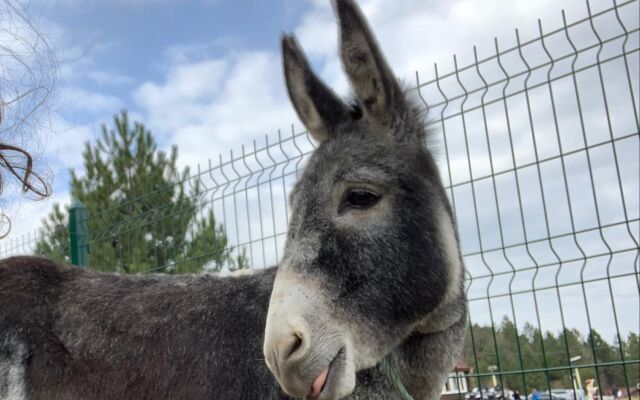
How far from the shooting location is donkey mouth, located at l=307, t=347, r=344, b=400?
2797 millimetres

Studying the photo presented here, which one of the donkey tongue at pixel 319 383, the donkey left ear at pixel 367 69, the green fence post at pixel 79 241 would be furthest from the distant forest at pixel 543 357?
the green fence post at pixel 79 241

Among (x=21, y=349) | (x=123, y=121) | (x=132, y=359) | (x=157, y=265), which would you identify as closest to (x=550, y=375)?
(x=132, y=359)

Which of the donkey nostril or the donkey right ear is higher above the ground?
the donkey right ear

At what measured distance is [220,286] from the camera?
12.9ft

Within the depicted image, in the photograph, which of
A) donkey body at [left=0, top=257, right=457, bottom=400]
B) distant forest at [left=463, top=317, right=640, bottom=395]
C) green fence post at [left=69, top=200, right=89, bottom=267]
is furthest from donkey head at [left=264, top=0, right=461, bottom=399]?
green fence post at [left=69, top=200, right=89, bottom=267]

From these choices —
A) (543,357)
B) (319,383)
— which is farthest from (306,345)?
(543,357)

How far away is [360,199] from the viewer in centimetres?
333

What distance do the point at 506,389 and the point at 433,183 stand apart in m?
2.46

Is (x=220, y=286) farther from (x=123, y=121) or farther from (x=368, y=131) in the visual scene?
(x=123, y=121)

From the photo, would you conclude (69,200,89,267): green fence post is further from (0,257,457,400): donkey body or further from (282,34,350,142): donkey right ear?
(282,34,350,142): donkey right ear

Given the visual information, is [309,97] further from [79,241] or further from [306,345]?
[79,241]

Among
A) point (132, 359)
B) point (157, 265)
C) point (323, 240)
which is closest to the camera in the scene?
point (323, 240)

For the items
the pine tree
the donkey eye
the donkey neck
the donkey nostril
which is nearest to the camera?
the donkey nostril

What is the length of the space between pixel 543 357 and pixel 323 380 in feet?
8.32
